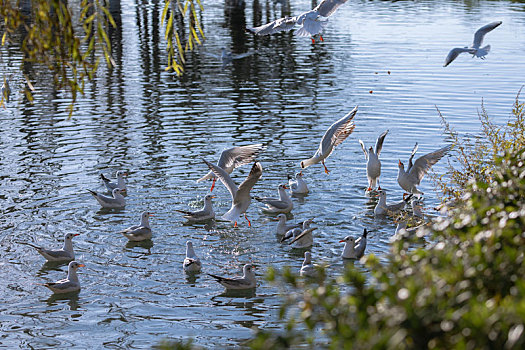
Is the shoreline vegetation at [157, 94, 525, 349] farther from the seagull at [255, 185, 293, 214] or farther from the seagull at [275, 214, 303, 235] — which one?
the seagull at [255, 185, 293, 214]

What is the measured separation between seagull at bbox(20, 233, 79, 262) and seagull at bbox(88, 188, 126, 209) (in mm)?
2002

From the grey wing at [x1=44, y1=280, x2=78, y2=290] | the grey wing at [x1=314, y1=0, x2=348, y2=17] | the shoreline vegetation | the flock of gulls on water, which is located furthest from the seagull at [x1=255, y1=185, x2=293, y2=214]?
the shoreline vegetation

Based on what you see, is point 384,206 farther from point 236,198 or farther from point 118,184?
point 118,184

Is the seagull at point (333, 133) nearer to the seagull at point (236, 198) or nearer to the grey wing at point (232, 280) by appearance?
the seagull at point (236, 198)

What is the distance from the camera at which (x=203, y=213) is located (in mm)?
11883

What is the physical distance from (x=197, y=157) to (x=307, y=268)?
20.5ft

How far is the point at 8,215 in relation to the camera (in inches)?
476

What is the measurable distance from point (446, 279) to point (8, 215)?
9834mm

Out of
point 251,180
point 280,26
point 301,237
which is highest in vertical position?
point 280,26

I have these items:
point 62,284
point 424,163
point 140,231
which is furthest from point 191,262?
point 424,163

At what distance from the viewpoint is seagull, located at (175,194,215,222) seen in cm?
1179

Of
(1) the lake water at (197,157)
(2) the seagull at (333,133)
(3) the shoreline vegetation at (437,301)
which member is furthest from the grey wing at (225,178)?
(3) the shoreline vegetation at (437,301)

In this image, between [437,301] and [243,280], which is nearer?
[437,301]

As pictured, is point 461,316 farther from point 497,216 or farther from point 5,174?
point 5,174
